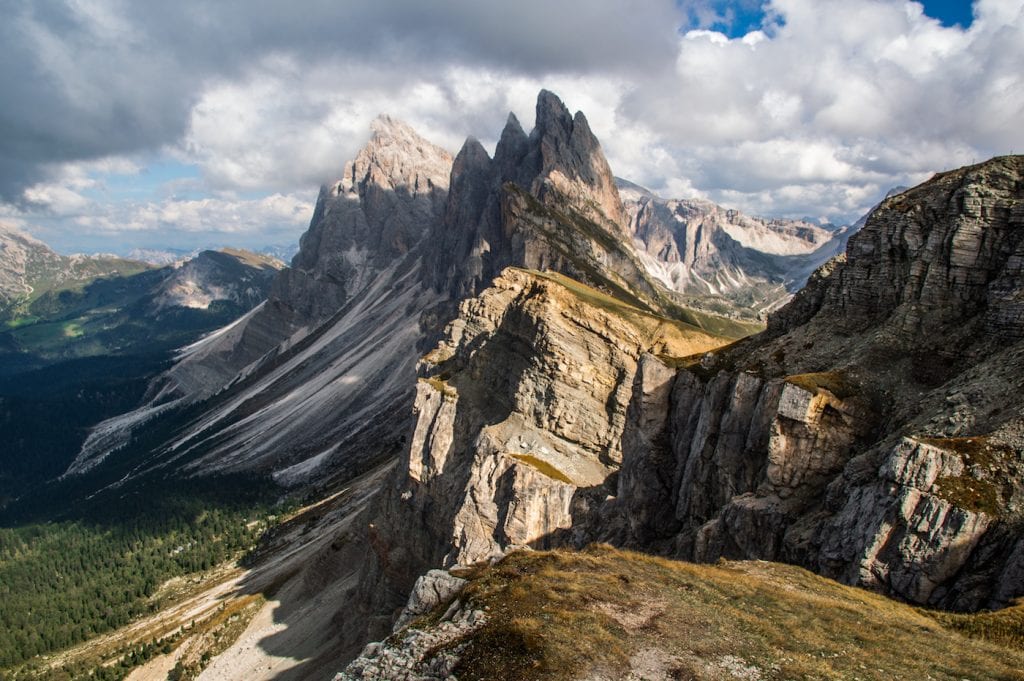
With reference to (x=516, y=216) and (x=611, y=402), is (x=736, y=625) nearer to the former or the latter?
(x=611, y=402)

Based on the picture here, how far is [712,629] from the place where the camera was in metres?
22.8

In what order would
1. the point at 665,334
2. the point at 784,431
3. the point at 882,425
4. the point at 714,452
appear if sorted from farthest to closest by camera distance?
the point at 665,334, the point at 714,452, the point at 784,431, the point at 882,425

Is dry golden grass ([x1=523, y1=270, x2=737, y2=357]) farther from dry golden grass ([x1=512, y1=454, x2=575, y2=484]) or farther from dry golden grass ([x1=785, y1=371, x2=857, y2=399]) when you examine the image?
dry golden grass ([x1=785, y1=371, x2=857, y2=399])

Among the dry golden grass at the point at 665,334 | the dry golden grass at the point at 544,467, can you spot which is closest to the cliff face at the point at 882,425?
the dry golden grass at the point at 544,467

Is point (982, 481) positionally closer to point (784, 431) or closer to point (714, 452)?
point (784, 431)

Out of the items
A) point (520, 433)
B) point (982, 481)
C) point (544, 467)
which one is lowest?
point (544, 467)

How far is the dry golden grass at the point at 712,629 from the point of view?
1972cm

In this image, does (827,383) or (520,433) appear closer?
(827,383)

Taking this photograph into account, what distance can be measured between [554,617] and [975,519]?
17.8 m

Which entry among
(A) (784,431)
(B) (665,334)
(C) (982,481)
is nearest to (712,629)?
(C) (982,481)

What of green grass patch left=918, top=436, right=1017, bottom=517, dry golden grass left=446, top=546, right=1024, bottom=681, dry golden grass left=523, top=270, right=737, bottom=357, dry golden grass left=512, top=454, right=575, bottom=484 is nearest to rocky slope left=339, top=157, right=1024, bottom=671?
green grass patch left=918, top=436, right=1017, bottom=517

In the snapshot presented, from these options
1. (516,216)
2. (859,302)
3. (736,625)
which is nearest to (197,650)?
(736,625)

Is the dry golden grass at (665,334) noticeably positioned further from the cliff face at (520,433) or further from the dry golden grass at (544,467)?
the dry golden grass at (544,467)

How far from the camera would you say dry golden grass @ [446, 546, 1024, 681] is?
1972 centimetres
